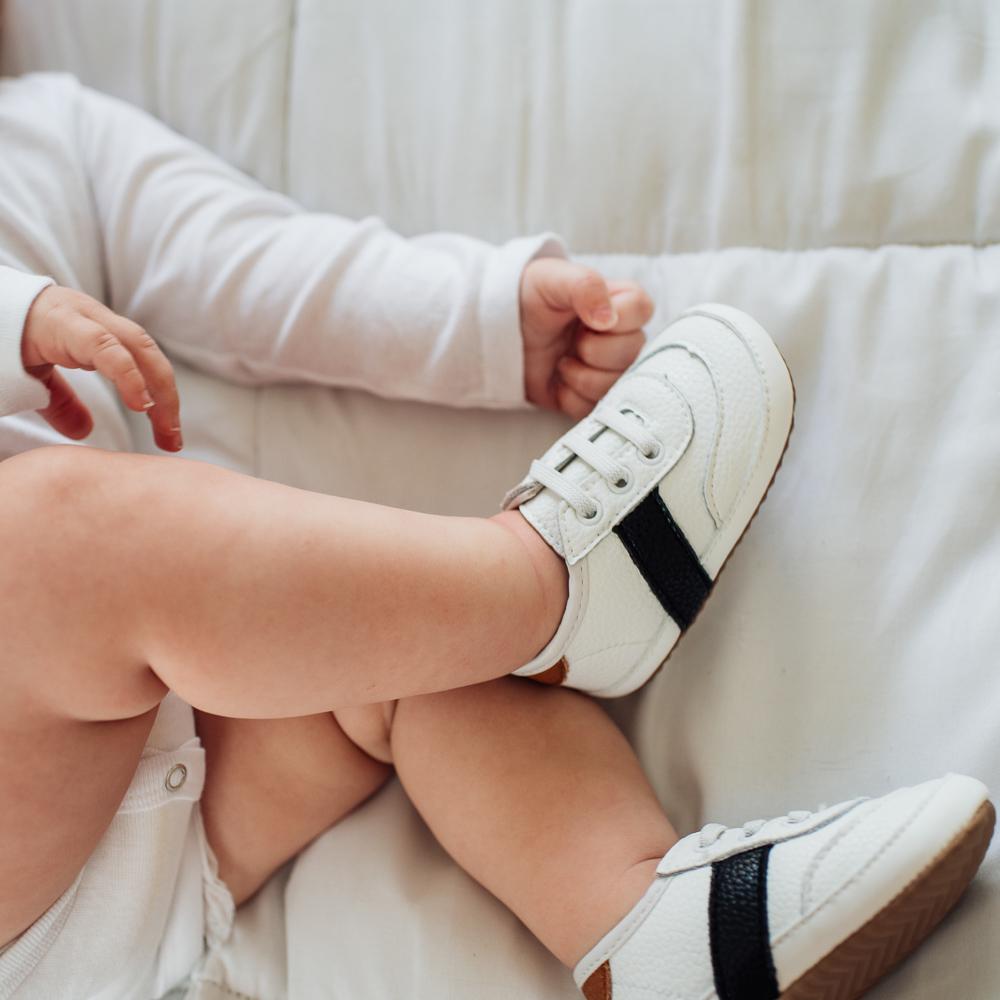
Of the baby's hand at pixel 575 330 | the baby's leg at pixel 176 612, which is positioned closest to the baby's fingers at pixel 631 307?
the baby's hand at pixel 575 330

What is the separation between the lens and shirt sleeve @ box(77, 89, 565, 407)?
0.80 m

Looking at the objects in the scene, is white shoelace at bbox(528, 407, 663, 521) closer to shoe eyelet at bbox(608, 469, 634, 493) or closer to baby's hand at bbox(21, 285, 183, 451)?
shoe eyelet at bbox(608, 469, 634, 493)

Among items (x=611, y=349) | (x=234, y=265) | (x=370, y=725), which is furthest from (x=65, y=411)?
(x=611, y=349)

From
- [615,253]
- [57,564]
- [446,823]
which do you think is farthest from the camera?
[615,253]

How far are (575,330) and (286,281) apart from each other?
0.27m

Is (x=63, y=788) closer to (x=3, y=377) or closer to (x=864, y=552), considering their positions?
(x=3, y=377)

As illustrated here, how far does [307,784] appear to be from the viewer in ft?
2.34

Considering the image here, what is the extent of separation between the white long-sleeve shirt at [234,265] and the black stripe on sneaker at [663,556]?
0.19 meters

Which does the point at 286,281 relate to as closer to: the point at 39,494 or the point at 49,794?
the point at 39,494

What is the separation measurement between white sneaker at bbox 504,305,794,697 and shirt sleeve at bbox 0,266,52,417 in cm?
35

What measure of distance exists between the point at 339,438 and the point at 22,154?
0.39 meters

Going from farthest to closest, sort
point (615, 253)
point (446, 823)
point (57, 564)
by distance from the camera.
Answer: point (615, 253) → point (446, 823) → point (57, 564)

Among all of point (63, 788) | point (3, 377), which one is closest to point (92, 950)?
point (63, 788)

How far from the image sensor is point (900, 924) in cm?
52
